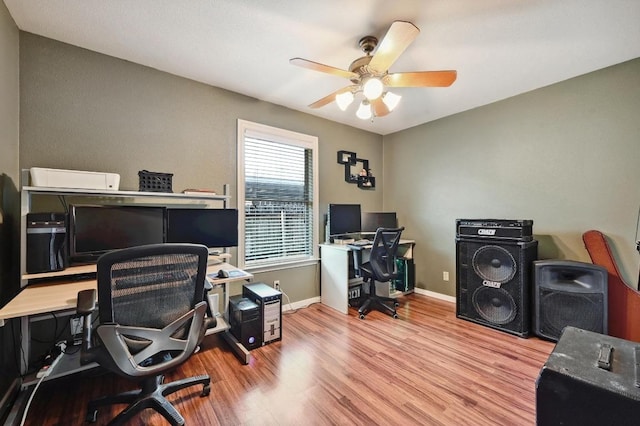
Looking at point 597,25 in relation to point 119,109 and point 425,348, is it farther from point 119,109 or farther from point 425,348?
point 119,109

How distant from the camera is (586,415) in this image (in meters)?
1.08

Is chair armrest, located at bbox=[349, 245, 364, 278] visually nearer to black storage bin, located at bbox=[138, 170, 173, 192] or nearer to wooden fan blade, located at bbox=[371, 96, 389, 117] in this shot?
wooden fan blade, located at bbox=[371, 96, 389, 117]

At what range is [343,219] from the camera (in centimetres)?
360

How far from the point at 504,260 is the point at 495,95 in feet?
5.99

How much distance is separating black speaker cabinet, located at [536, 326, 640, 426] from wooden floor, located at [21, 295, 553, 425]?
51 centimetres

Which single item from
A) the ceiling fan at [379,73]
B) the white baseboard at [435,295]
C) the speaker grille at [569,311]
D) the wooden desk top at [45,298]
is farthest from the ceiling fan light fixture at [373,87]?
the white baseboard at [435,295]

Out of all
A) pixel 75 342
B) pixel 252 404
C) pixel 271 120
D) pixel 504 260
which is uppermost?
pixel 271 120

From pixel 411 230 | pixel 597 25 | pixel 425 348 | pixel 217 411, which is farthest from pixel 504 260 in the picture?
pixel 217 411

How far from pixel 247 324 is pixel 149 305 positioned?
1.06 m

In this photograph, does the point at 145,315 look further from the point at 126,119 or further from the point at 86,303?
the point at 126,119

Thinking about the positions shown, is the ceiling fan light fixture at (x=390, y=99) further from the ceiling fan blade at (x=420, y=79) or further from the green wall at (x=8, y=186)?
the green wall at (x=8, y=186)

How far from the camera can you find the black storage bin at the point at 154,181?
216 cm

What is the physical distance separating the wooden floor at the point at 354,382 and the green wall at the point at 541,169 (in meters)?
1.16

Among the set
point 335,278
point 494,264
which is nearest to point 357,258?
point 335,278
